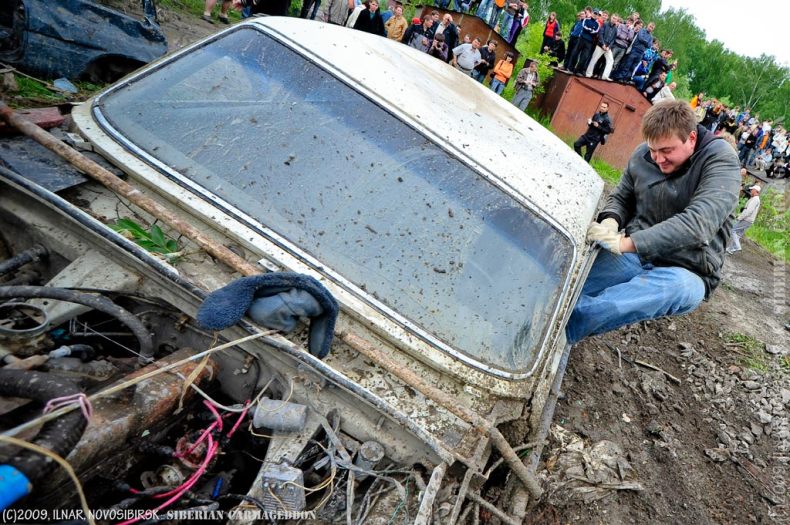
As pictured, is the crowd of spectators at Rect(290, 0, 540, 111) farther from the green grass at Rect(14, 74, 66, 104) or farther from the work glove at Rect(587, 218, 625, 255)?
the work glove at Rect(587, 218, 625, 255)

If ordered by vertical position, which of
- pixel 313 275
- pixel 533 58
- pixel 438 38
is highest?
pixel 533 58

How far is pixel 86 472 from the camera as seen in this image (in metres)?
1.38

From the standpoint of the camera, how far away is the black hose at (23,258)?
1.80 metres

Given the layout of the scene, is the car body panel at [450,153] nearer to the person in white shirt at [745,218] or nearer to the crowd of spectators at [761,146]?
the person in white shirt at [745,218]

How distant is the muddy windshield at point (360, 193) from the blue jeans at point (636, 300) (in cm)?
71

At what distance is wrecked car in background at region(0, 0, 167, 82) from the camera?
450 cm

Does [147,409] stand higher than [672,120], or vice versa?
[672,120]

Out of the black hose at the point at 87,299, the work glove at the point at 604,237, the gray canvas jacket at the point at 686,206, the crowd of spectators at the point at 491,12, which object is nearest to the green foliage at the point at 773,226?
the crowd of spectators at the point at 491,12

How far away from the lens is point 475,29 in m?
12.3

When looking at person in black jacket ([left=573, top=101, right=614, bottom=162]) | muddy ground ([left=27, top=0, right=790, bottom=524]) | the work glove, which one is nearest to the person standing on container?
person in black jacket ([left=573, top=101, right=614, bottom=162])

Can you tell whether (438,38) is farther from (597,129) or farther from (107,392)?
(107,392)

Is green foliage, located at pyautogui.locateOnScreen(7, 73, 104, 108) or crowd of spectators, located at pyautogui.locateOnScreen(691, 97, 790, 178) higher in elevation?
crowd of spectators, located at pyautogui.locateOnScreen(691, 97, 790, 178)

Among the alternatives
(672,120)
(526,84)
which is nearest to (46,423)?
(672,120)

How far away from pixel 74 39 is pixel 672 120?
5138mm
